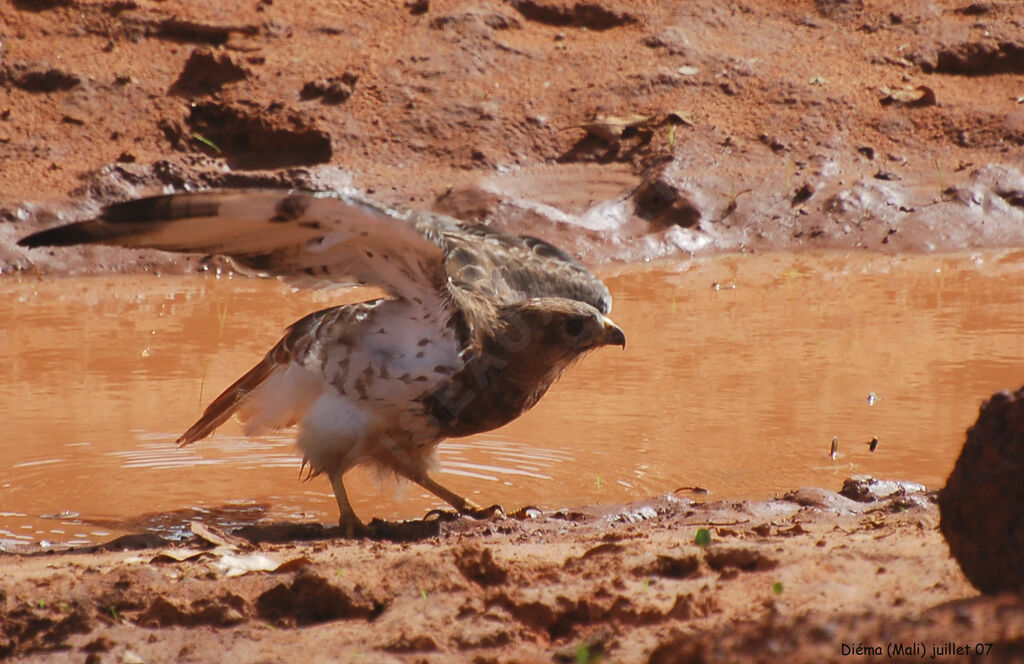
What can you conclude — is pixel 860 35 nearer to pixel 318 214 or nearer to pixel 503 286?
pixel 503 286

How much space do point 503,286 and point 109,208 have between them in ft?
6.41

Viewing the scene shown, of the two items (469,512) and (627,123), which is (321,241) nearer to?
(469,512)

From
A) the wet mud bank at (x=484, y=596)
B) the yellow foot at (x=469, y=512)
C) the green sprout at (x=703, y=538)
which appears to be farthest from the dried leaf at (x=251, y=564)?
the green sprout at (x=703, y=538)

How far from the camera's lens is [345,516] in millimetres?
4887

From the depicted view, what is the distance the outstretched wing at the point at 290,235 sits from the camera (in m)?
4.14

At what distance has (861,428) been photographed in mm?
5832

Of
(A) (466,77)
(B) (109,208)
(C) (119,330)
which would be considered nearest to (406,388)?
(B) (109,208)

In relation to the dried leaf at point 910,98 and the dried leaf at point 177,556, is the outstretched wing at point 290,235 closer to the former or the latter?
the dried leaf at point 177,556

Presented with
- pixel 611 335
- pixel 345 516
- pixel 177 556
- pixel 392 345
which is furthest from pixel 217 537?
pixel 611 335

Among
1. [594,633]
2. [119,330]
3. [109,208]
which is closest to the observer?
[594,633]

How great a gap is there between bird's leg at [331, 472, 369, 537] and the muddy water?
27 centimetres

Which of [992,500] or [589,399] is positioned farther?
[589,399]

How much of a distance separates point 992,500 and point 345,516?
2.86m

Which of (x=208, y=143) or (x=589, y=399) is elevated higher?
(x=208, y=143)
